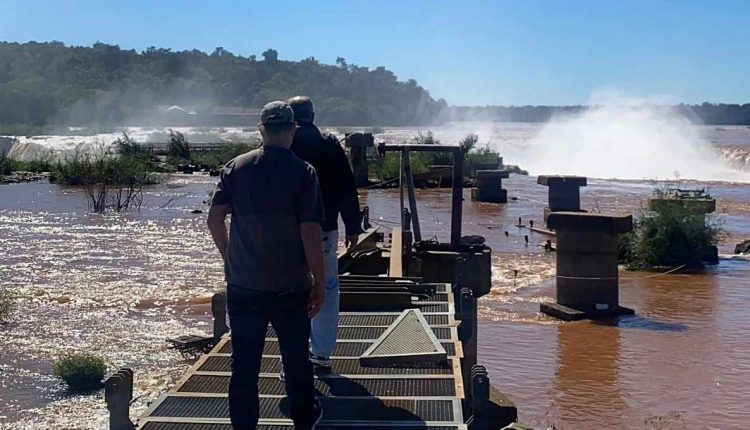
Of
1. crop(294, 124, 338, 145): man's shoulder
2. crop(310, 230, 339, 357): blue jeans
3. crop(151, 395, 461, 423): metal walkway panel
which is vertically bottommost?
crop(151, 395, 461, 423): metal walkway panel

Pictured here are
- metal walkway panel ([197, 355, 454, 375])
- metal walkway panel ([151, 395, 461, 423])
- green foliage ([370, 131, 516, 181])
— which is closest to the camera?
metal walkway panel ([151, 395, 461, 423])

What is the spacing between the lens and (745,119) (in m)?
198

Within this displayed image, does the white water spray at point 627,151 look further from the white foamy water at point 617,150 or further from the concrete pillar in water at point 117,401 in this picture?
the concrete pillar in water at point 117,401

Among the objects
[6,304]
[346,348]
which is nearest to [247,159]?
[346,348]

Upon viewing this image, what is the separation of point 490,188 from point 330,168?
28659 millimetres

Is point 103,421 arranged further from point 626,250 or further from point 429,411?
point 626,250

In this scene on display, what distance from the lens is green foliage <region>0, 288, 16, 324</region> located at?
46.9 feet

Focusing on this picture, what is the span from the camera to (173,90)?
17225 cm

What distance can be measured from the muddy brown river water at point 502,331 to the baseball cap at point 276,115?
567cm

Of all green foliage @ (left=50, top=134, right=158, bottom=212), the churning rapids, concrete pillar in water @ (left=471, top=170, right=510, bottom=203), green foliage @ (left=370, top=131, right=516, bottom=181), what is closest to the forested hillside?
green foliage @ (left=370, top=131, right=516, bottom=181)

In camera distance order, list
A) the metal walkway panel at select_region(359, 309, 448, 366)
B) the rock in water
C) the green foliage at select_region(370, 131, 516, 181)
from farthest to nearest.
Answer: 1. the green foliage at select_region(370, 131, 516, 181)
2. the rock in water
3. the metal walkway panel at select_region(359, 309, 448, 366)

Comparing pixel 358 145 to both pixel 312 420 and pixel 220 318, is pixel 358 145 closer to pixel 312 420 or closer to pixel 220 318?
pixel 220 318

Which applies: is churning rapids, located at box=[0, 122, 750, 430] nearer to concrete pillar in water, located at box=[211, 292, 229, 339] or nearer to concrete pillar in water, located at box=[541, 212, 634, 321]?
concrete pillar in water, located at box=[541, 212, 634, 321]

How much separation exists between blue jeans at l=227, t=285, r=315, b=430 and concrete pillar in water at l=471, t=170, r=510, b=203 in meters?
29.4
